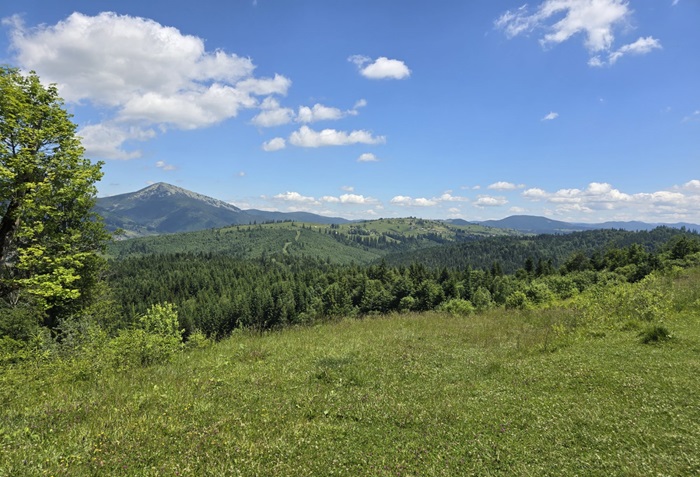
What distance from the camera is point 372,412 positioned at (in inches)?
347

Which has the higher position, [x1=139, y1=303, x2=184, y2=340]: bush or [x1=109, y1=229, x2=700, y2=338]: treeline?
[x1=139, y1=303, x2=184, y2=340]: bush

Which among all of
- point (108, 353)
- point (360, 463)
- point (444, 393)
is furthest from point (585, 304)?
point (108, 353)

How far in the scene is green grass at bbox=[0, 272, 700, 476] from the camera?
651cm

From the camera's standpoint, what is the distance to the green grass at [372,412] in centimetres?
651

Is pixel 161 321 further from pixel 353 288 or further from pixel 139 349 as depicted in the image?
pixel 353 288

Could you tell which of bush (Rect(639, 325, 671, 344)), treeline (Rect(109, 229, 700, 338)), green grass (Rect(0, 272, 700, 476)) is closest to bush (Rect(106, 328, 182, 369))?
green grass (Rect(0, 272, 700, 476))

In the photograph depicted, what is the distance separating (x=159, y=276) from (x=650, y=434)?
21166 centimetres

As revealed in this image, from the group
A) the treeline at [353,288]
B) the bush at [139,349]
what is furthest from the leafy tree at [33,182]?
the treeline at [353,288]

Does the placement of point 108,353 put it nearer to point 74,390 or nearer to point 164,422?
point 74,390

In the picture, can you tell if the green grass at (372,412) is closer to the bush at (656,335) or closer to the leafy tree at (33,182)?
the bush at (656,335)

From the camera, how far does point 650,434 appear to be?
6.92m

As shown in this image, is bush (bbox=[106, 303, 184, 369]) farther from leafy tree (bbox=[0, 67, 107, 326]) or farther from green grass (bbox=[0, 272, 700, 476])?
leafy tree (bbox=[0, 67, 107, 326])

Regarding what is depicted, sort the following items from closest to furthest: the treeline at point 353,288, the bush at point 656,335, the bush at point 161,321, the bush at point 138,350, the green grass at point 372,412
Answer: the green grass at point 372,412 → the bush at point 138,350 → the bush at point 656,335 → the bush at point 161,321 → the treeline at point 353,288

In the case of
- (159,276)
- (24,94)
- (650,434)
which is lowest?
(159,276)
